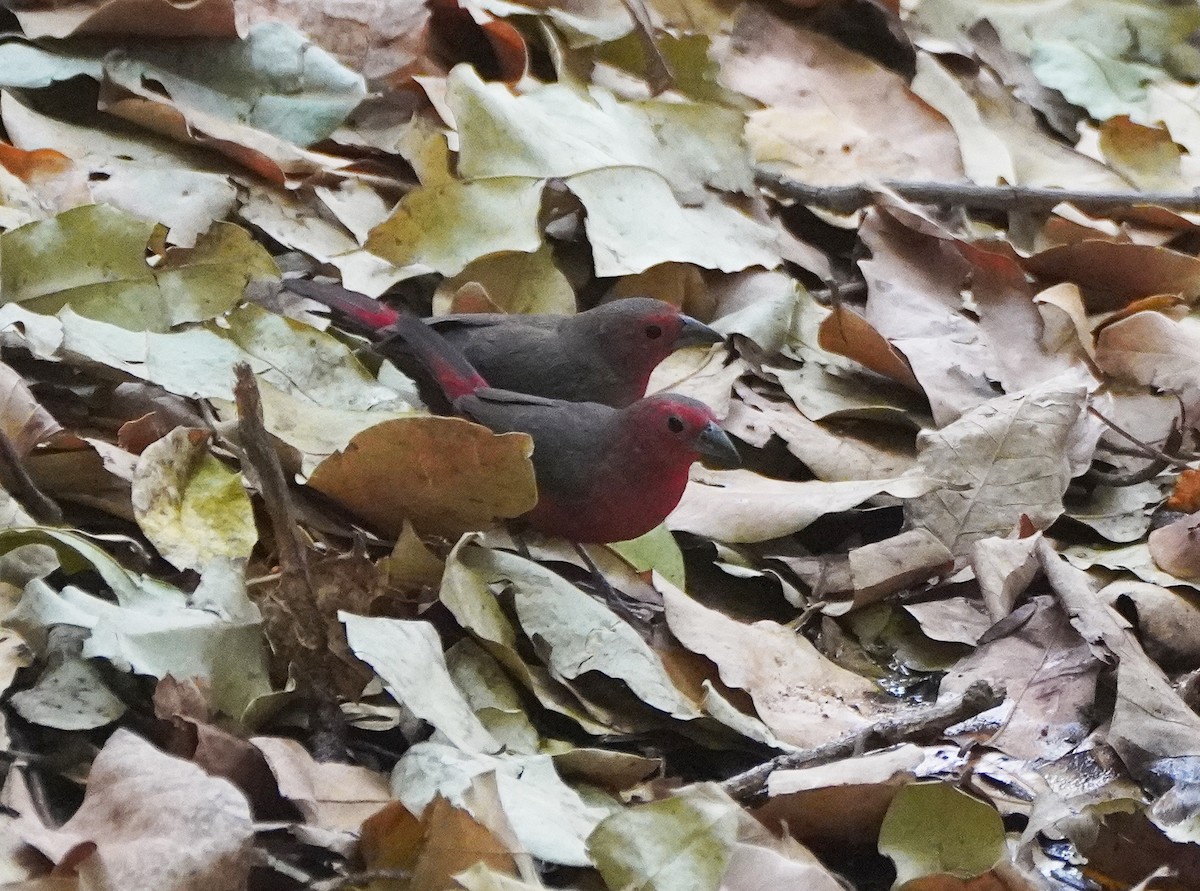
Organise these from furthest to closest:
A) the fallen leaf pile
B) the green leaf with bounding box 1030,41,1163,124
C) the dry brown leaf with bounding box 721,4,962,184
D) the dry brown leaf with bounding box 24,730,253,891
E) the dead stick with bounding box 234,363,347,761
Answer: the green leaf with bounding box 1030,41,1163,124, the dry brown leaf with bounding box 721,4,962,184, the dead stick with bounding box 234,363,347,761, the fallen leaf pile, the dry brown leaf with bounding box 24,730,253,891

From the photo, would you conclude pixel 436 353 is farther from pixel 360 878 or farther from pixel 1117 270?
pixel 1117 270

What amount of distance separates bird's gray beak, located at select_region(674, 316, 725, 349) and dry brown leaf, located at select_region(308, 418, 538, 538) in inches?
38.6

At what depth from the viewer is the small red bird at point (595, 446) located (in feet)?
8.90

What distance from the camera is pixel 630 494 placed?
2.71 m

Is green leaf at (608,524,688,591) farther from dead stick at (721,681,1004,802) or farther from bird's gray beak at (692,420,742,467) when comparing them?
dead stick at (721,681,1004,802)

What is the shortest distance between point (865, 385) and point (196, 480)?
5.12ft

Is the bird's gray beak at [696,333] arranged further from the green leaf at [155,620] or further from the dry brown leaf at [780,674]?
the green leaf at [155,620]

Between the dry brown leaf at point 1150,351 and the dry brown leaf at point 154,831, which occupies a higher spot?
the dry brown leaf at point 154,831

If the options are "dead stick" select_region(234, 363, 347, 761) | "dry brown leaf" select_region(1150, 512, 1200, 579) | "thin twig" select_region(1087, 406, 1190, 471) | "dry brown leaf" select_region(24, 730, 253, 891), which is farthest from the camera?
"thin twig" select_region(1087, 406, 1190, 471)

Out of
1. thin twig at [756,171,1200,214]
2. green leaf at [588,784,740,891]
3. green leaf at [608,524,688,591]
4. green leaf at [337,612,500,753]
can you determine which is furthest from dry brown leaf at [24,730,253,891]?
thin twig at [756,171,1200,214]

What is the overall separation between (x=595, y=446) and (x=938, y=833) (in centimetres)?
120

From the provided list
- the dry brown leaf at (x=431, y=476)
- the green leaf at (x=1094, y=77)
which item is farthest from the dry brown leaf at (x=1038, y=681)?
the green leaf at (x=1094, y=77)

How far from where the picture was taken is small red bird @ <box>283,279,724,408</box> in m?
3.16

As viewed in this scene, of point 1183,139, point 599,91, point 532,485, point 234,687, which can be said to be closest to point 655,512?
point 532,485
